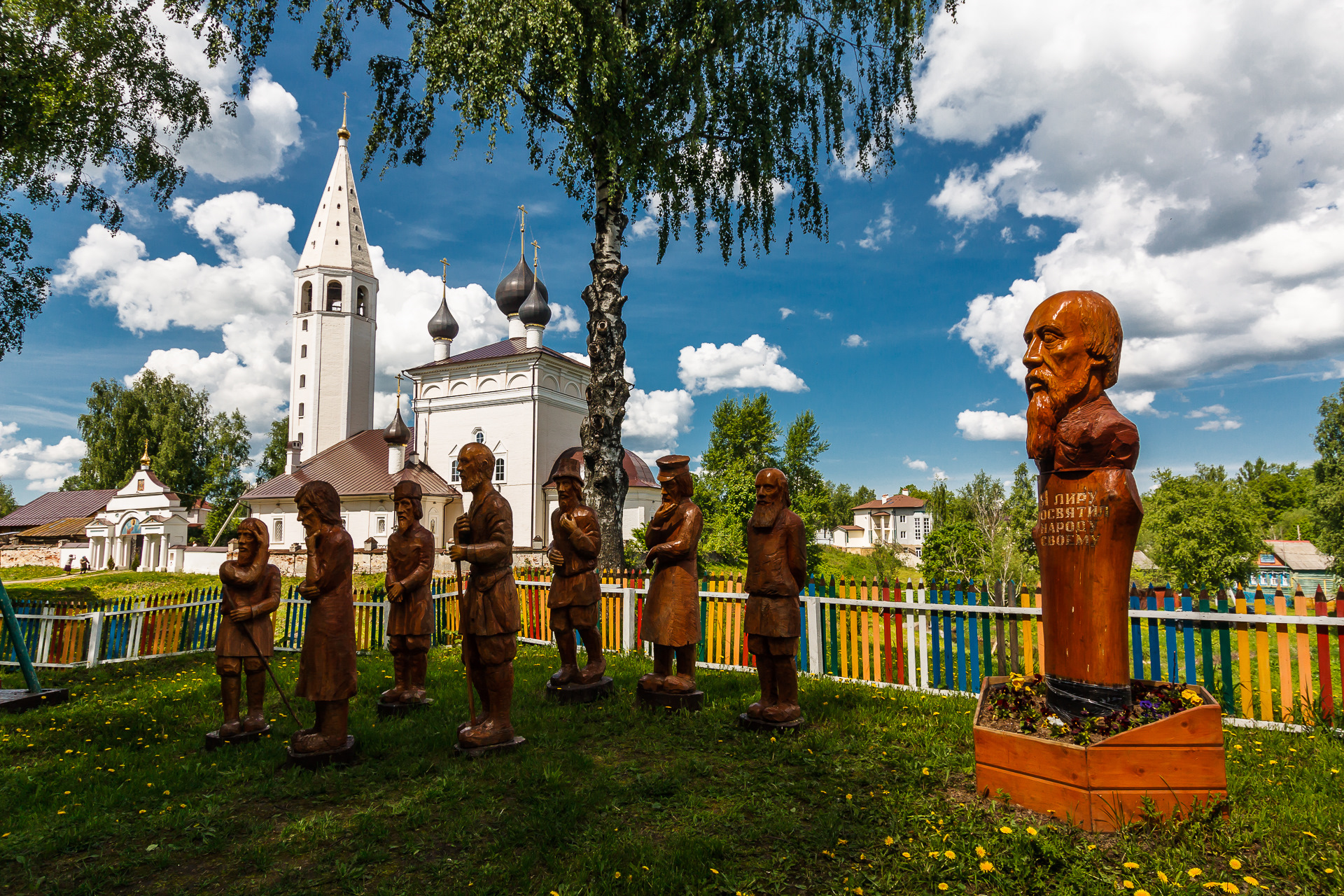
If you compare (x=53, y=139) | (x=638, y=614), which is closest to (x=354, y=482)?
(x=53, y=139)

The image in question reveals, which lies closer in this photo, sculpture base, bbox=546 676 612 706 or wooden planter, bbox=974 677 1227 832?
wooden planter, bbox=974 677 1227 832

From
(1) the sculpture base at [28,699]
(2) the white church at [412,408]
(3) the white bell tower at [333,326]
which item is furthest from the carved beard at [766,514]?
(3) the white bell tower at [333,326]

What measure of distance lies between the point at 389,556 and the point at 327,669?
5.56 ft

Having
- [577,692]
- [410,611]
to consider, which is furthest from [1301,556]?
[410,611]

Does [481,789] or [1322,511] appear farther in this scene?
[1322,511]

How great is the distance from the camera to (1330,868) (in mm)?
3000

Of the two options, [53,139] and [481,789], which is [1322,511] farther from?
[53,139]

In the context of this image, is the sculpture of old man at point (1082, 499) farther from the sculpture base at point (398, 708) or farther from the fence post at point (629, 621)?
the fence post at point (629, 621)

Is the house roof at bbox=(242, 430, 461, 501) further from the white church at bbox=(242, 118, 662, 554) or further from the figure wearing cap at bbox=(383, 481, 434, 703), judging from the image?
the figure wearing cap at bbox=(383, 481, 434, 703)

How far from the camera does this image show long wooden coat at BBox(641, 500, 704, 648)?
5844 millimetres

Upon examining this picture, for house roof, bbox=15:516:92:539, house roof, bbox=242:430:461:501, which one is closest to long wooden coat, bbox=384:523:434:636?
house roof, bbox=242:430:461:501

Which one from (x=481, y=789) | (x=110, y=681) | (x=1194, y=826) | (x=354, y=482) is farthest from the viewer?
(x=354, y=482)

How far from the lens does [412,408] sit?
33094mm

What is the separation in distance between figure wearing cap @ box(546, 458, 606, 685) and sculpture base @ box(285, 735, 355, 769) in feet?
6.52
